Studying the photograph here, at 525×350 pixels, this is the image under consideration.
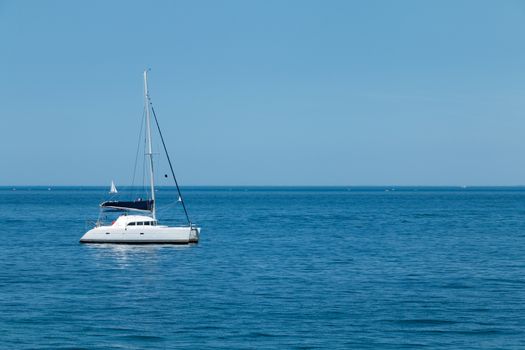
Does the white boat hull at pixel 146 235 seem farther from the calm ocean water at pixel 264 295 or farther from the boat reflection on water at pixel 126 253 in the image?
the calm ocean water at pixel 264 295

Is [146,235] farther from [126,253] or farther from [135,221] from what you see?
[126,253]

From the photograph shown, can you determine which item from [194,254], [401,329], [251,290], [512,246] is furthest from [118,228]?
[401,329]

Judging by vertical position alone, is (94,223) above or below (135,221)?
below

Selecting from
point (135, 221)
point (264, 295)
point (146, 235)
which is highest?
point (135, 221)

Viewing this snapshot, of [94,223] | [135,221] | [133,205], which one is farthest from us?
[94,223]

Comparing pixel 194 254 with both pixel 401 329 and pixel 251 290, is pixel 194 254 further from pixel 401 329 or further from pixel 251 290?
pixel 401 329

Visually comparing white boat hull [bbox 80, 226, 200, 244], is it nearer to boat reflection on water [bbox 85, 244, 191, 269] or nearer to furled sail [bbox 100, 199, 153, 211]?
boat reflection on water [bbox 85, 244, 191, 269]

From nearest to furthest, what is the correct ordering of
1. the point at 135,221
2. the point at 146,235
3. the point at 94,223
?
the point at 146,235, the point at 135,221, the point at 94,223

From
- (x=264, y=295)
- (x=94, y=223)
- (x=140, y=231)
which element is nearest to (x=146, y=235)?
(x=140, y=231)

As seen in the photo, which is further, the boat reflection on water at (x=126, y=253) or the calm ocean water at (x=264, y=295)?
the boat reflection on water at (x=126, y=253)

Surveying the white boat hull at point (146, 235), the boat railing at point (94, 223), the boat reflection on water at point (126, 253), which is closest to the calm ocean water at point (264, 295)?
the boat reflection on water at point (126, 253)

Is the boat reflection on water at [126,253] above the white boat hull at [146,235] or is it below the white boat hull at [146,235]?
below

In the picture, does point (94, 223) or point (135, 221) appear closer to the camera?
point (135, 221)

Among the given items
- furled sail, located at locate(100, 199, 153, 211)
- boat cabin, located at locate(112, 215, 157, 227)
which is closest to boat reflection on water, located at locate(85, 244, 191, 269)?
boat cabin, located at locate(112, 215, 157, 227)
